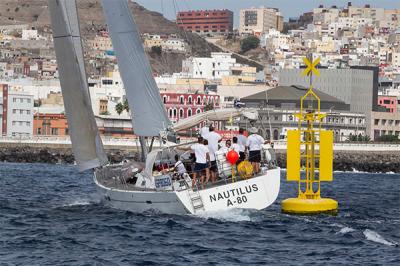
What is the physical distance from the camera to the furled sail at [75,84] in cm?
3531

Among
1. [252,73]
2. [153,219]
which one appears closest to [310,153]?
[153,219]

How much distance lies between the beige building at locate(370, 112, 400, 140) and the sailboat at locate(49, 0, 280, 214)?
10755 cm

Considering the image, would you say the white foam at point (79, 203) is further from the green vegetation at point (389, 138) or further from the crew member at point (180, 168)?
the green vegetation at point (389, 138)

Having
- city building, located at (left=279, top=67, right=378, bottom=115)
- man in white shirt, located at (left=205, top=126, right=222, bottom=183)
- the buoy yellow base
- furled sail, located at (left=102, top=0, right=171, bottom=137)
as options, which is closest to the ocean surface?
the buoy yellow base

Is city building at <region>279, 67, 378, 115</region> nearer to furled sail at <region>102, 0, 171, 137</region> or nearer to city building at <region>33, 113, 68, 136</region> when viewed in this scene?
city building at <region>33, 113, 68, 136</region>

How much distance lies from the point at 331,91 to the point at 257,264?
13177 centimetres

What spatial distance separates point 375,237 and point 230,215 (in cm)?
403

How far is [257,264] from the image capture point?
24922 millimetres

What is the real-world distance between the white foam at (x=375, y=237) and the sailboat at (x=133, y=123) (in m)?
3.60

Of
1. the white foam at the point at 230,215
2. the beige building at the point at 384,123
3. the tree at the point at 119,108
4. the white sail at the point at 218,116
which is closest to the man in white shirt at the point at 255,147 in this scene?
the white foam at the point at 230,215

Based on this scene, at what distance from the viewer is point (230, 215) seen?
102 ft

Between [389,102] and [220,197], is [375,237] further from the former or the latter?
[389,102]

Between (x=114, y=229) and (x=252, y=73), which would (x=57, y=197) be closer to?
(x=114, y=229)

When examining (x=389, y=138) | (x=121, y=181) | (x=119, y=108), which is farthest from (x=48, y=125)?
(x=121, y=181)
